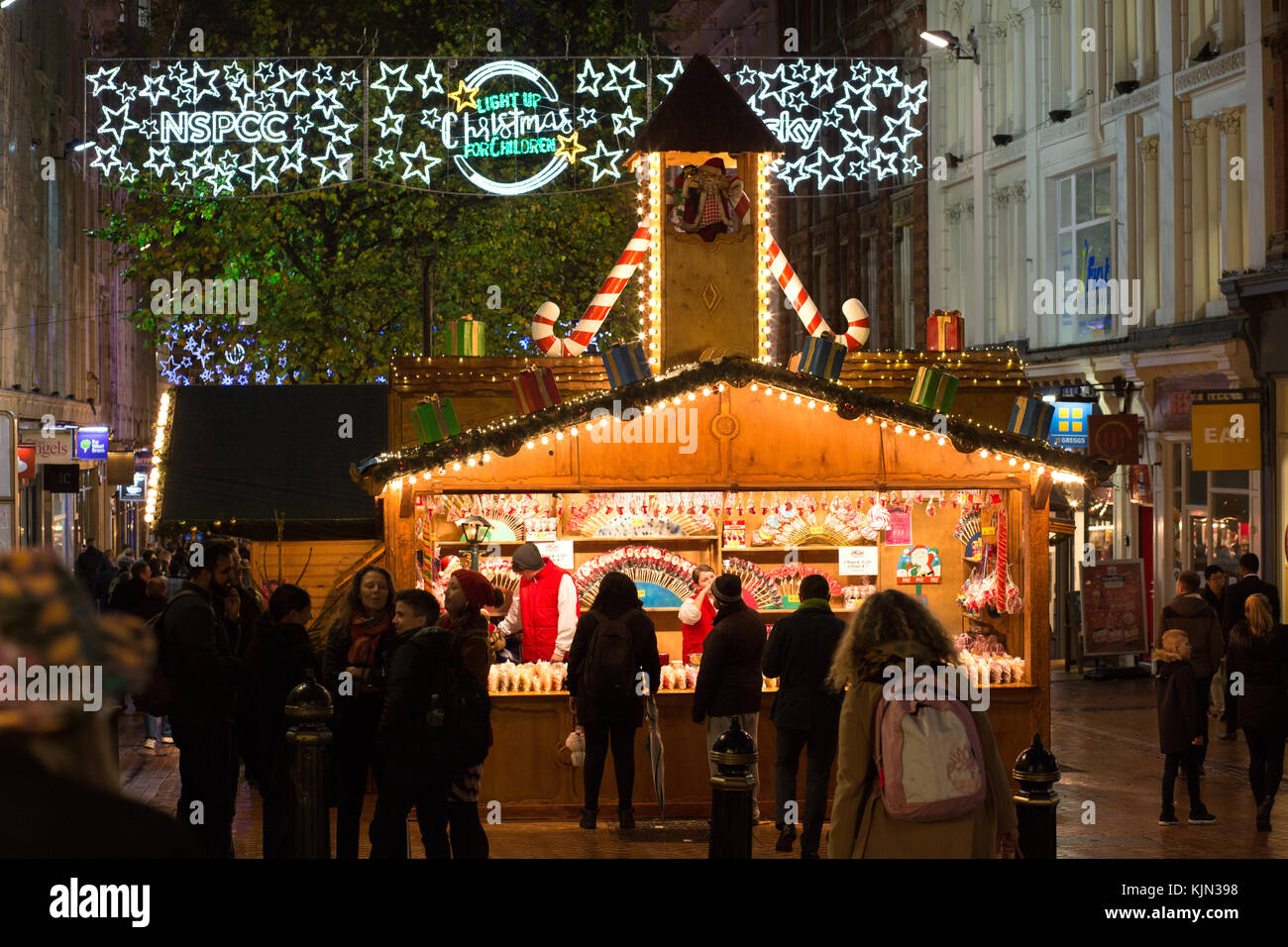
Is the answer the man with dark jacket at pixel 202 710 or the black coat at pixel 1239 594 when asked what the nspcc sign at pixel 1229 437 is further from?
the man with dark jacket at pixel 202 710

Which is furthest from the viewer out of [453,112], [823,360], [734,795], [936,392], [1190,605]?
[453,112]

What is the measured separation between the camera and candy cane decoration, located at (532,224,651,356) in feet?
49.5

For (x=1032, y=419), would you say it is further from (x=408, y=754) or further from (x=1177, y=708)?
(x=408, y=754)

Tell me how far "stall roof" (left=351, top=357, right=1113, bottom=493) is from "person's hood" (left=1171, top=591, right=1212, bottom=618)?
1474mm

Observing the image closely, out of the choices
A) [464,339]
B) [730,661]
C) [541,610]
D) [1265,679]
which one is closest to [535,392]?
[541,610]

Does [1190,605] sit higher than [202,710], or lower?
higher

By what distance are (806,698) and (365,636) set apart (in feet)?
9.99

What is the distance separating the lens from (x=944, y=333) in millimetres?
17688

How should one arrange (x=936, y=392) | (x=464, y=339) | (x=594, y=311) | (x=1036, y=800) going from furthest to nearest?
(x=464, y=339) → (x=594, y=311) → (x=936, y=392) → (x=1036, y=800)

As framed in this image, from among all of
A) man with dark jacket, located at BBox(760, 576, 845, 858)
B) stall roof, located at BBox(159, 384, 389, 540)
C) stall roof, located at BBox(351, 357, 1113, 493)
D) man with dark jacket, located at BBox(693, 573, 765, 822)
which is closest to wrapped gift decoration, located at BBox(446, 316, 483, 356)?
stall roof, located at BBox(159, 384, 389, 540)

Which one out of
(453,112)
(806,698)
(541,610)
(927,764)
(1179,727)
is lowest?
(1179,727)

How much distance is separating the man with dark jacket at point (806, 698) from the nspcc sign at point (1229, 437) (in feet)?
38.3

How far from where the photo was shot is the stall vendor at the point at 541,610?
13.6 m
